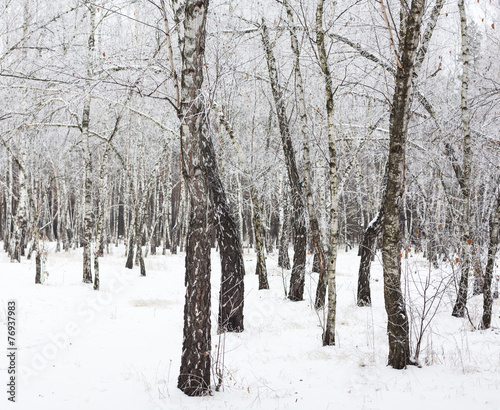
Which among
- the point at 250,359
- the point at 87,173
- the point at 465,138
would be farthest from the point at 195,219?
the point at 87,173

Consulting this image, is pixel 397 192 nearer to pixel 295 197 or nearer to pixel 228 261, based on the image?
pixel 228 261

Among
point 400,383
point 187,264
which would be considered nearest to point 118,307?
point 187,264

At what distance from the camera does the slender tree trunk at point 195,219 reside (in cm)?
397

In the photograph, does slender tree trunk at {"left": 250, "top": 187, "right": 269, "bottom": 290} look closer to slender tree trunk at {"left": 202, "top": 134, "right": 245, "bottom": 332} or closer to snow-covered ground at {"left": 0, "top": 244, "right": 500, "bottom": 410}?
snow-covered ground at {"left": 0, "top": 244, "right": 500, "bottom": 410}

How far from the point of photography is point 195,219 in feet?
13.2

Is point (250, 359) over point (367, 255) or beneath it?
beneath

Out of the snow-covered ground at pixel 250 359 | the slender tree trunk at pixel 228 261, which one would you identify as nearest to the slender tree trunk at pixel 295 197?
the snow-covered ground at pixel 250 359

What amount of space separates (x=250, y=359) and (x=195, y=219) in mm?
2612

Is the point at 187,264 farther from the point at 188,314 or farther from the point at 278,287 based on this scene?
the point at 278,287

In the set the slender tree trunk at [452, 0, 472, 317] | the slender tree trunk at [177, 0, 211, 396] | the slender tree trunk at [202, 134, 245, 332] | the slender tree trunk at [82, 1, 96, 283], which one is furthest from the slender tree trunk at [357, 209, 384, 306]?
the slender tree trunk at [82, 1, 96, 283]

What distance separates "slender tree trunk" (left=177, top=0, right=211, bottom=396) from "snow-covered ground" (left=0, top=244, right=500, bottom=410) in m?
0.40

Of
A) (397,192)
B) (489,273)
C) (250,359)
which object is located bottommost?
(250,359)

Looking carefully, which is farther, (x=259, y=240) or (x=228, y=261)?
(x=259, y=240)

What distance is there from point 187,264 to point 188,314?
0.53 meters
